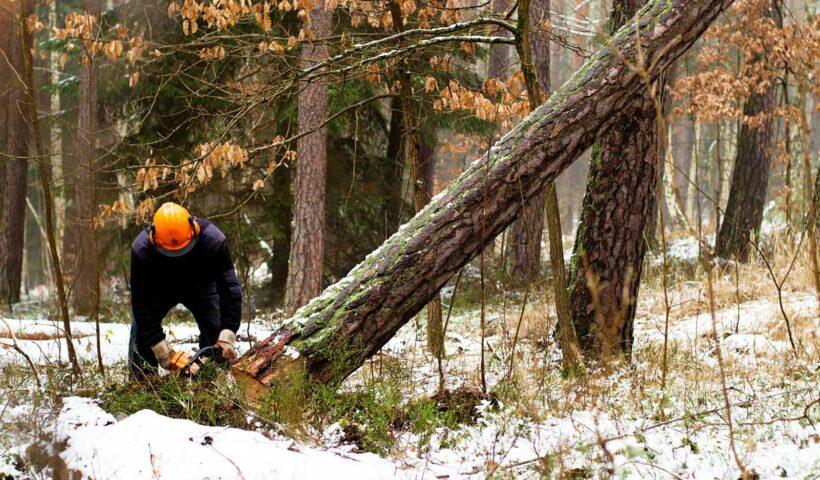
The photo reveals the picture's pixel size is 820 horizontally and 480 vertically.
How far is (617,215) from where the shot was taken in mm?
4711

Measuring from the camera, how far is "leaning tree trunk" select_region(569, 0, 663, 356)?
4609 millimetres

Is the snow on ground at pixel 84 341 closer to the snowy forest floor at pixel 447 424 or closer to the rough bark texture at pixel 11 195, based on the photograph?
the snowy forest floor at pixel 447 424

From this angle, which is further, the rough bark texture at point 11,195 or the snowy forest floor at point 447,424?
the rough bark texture at point 11,195

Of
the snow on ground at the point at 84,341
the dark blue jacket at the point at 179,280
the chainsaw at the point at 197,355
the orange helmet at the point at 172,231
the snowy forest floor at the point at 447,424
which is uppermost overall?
the orange helmet at the point at 172,231

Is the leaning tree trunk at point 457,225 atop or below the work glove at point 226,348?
atop

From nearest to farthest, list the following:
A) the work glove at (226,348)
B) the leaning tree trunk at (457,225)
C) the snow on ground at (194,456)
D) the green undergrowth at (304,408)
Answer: the snow on ground at (194,456) → the green undergrowth at (304,408) → the leaning tree trunk at (457,225) → the work glove at (226,348)

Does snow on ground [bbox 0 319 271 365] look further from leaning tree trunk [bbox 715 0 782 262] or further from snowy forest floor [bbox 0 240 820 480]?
leaning tree trunk [bbox 715 0 782 262]

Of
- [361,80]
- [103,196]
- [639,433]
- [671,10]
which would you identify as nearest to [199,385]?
[639,433]

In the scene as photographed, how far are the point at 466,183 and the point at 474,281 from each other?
7.79 metres

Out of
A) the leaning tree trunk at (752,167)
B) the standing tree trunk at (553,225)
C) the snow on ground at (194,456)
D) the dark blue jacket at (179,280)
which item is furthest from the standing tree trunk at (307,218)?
the leaning tree trunk at (752,167)

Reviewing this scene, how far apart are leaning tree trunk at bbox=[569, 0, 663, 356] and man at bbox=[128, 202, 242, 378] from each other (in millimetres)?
2680

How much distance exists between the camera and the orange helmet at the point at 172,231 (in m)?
4.21

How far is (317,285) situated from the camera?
25.6 feet

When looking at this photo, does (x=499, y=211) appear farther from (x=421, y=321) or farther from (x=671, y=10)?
(x=421, y=321)
